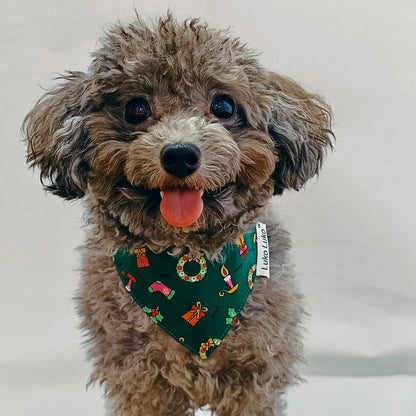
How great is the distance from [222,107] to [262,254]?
357 millimetres

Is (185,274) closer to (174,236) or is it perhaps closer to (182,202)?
(174,236)

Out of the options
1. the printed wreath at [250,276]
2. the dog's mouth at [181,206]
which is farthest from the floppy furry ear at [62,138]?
the printed wreath at [250,276]

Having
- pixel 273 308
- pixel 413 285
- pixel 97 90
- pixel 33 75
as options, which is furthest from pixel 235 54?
pixel 413 285

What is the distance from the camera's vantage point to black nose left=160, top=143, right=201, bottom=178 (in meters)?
1.40

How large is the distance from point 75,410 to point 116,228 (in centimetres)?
81

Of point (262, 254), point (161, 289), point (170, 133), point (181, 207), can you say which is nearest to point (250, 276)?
point (262, 254)

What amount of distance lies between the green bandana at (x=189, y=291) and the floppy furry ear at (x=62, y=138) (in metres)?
0.20

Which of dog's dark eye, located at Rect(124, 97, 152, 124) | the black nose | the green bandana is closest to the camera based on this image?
the black nose

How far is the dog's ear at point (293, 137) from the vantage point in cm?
162

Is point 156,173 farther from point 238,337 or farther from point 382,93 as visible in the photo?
point 382,93

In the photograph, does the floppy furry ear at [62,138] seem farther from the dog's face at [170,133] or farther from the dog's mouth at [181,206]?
the dog's mouth at [181,206]

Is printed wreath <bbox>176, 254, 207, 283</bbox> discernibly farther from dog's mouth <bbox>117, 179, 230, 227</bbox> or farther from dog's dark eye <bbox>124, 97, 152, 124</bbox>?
dog's dark eye <bbox>124, 97, 152, 124</bbox>

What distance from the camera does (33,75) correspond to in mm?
2141

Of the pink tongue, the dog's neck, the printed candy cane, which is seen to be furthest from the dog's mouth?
the printed candy cane
